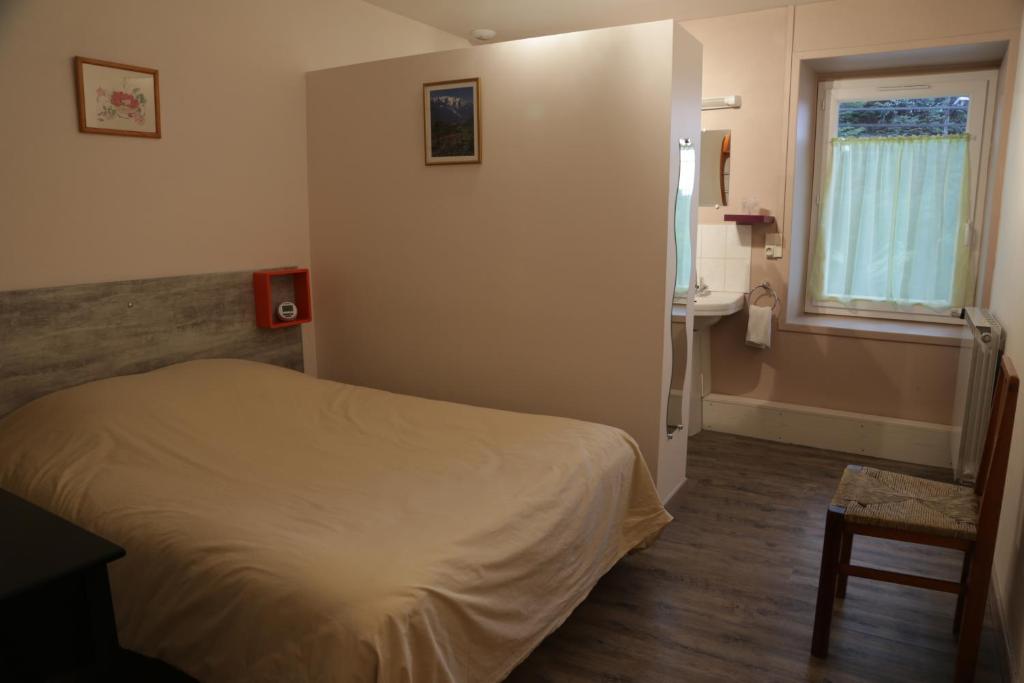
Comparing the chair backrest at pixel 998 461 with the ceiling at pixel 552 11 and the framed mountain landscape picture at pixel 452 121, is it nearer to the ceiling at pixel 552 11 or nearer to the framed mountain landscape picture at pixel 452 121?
the framed mountain landscape picture at pixel 452 121

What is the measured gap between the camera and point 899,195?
429 cm

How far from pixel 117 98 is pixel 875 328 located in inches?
157

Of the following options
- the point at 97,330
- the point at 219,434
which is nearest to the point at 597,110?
the point at 219,434

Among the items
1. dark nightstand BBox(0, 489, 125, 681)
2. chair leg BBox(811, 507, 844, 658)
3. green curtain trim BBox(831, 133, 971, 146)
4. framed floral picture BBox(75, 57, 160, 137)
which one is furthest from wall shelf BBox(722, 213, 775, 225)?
dark nightstand BBox(0, 489, 125, 681)

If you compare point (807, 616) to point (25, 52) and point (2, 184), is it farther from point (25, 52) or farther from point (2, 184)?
point (25, 52)

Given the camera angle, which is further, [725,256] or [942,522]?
[725,256]

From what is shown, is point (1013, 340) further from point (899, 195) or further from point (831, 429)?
point (899, 195)

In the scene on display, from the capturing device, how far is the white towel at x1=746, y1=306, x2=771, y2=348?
4320 millimetres

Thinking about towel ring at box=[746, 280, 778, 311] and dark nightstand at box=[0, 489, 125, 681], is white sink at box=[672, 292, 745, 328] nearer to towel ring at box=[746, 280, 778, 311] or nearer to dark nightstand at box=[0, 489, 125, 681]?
towel ring at box=[746, 280, 778, 311]

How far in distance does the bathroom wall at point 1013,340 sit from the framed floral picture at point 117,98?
11.2ft

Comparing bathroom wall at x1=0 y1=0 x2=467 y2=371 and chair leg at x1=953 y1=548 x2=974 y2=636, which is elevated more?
bathroom wall at x1=0 y1=0 x2=467 y2=371

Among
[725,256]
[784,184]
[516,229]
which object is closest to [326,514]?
[516,229]

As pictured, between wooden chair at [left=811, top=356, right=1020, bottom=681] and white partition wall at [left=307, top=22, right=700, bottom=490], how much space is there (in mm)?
984

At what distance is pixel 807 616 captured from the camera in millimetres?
2562
